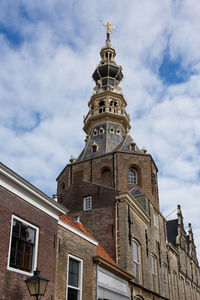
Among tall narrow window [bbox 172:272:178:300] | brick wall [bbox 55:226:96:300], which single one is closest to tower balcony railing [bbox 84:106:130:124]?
Answer: tall narrow window [bbox 172:272:178:300]

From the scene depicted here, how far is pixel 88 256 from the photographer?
1382cm

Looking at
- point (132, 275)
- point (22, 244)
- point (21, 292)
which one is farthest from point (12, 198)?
point (132, 275)

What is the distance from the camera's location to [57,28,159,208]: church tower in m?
28.6

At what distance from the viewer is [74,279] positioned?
12805 mm

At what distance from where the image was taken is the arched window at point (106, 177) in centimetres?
2872

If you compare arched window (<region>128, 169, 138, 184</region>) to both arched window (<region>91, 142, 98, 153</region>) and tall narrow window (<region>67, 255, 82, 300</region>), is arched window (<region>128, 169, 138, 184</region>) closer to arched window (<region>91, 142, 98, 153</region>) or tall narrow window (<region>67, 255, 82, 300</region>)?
arched window (<region>91, 142, 98, 153</region>)

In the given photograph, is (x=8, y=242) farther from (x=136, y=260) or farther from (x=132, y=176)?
(x=132, y=176)

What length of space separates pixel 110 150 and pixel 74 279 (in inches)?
762

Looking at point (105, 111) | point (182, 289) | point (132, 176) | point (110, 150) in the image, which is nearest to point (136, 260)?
point (132, 176)

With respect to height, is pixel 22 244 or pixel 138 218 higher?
pixel 138 218

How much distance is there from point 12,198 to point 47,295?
3.33 metres

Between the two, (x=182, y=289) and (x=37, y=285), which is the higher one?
(x=182, y=289)

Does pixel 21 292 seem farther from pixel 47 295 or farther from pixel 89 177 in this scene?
pixel 89 177

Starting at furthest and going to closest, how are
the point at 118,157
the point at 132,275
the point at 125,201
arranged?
the point at 118,157, the point at 125,201, the point at 132,275
